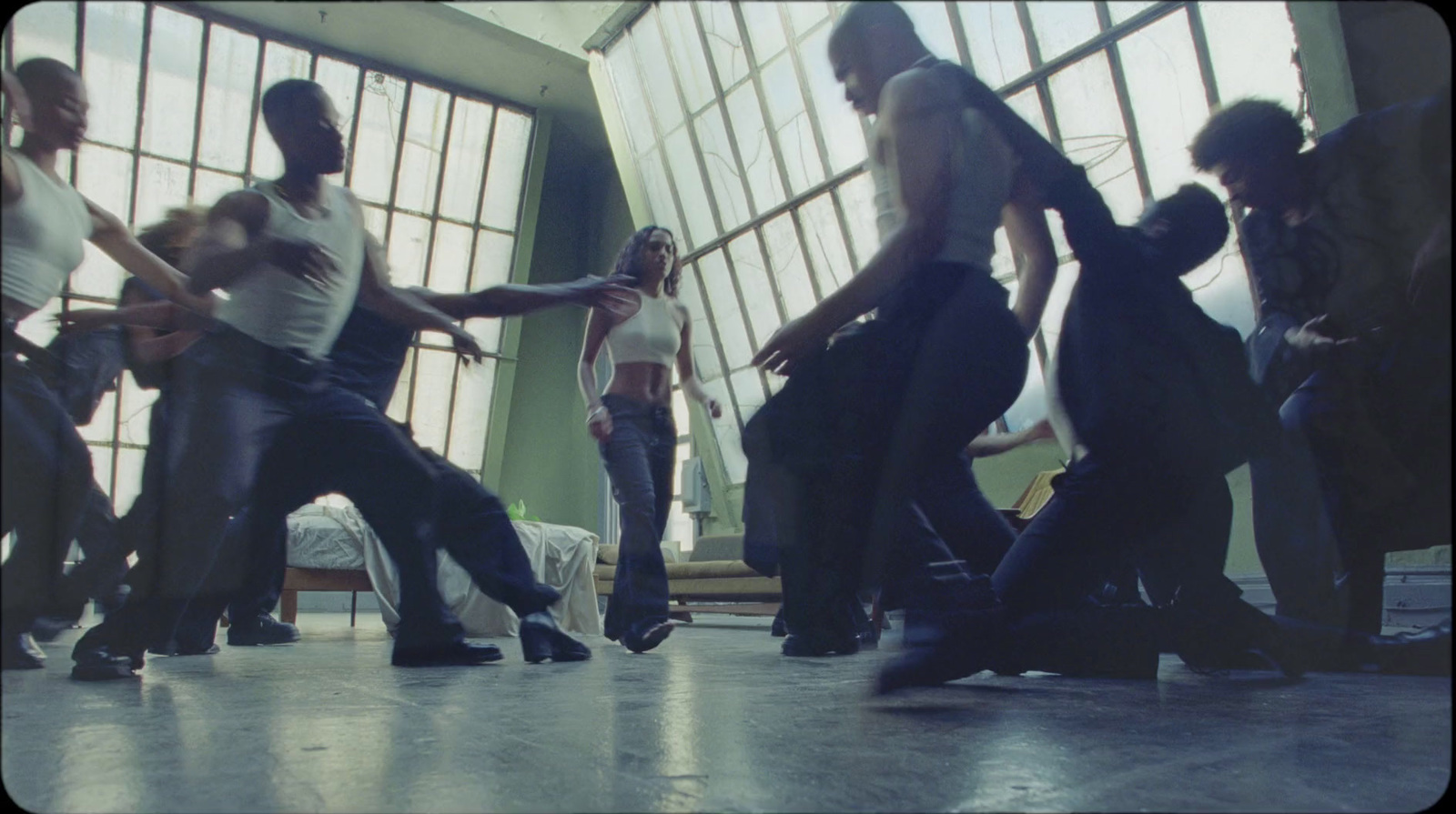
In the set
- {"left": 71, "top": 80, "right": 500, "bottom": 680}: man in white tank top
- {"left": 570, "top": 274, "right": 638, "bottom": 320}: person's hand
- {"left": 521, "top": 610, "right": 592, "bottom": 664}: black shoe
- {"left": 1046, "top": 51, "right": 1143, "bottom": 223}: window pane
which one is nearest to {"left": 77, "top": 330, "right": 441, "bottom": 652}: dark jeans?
{"left": 71, "top": 80, "right": 500, "bottom": 680}: man in white tank top

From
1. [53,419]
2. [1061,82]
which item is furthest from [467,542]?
[1061,82]

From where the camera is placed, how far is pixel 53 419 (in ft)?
0.96

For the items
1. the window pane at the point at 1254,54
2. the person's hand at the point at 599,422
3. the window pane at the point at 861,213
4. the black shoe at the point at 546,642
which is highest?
the window pane at the point at 1254,54

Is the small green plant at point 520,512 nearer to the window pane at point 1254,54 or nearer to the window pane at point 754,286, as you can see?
the window pane at point 754,286

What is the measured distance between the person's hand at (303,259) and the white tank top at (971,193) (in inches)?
8.8

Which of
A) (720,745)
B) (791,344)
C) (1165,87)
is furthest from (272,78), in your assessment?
(720,745)

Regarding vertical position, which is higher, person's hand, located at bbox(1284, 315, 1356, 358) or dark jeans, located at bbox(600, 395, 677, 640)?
person's hand, located at bbox(1284, 315, 1356, 358)

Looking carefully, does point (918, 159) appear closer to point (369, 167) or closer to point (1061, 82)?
point (1061, 82)

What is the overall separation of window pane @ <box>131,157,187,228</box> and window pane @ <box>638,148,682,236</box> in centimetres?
18

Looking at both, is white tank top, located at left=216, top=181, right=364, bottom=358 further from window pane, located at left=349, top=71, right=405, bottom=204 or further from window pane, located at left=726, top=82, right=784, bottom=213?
window pane, located at left=726, top=82, right=784, bottom=213

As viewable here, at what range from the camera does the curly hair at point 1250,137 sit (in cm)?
36

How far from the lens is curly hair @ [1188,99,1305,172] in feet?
1.18

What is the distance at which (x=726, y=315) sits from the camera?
16.7 inches

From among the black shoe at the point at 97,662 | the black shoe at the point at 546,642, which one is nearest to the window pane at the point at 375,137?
the black shoe at the point at 97,662
